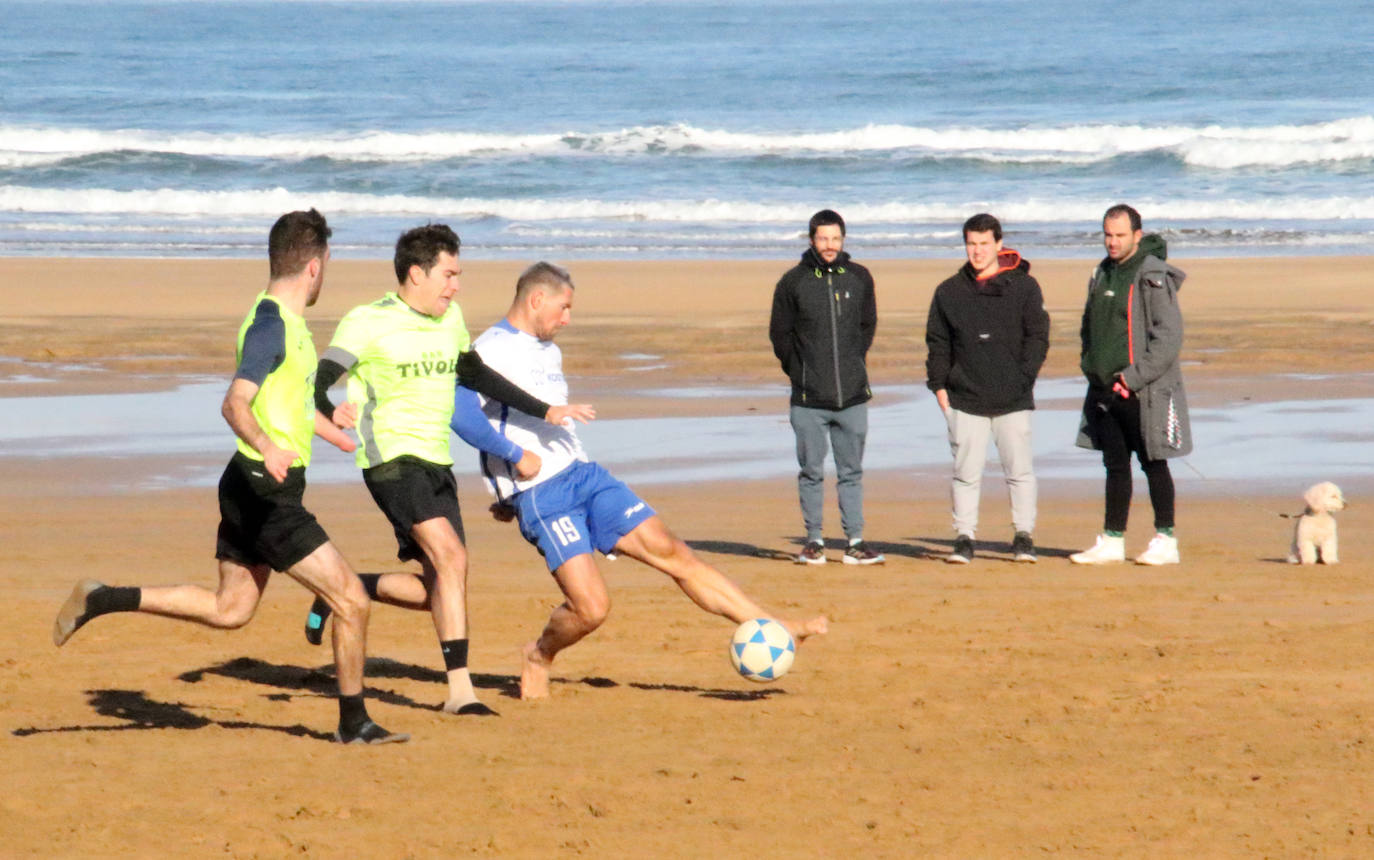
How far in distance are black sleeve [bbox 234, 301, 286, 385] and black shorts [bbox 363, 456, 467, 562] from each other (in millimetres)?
737

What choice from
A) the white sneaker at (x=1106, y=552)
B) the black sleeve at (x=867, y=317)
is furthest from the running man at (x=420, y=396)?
the white sneaker at (x=1106, y=552)

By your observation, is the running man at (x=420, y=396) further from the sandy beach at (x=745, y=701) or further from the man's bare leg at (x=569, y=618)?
the sandy beach at (x=745, y=701)

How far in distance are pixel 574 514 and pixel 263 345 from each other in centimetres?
149

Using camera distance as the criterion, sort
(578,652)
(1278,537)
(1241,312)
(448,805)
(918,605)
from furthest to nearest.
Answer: (1241,312)
(1278,537)
(918,605)
(578,652)
(448,805)

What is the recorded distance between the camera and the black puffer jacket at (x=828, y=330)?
9.26 metres

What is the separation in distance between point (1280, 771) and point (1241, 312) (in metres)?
14.9

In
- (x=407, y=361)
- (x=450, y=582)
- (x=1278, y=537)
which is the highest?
(x=407, y=361)

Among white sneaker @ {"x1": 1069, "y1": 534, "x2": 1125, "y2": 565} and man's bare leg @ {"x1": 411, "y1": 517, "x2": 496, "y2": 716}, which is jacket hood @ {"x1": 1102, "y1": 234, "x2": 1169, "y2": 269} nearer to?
white sneaker @ {"x1": 1069, "y1": 534, "x2": 1125, "y2": 565}

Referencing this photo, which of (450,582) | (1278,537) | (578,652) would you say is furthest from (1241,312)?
(450,582)

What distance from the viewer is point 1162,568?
8.98 m

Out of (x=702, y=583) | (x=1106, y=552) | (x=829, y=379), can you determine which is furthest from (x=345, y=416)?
(x=1106, y=552)

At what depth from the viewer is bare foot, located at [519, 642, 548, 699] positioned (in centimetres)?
654

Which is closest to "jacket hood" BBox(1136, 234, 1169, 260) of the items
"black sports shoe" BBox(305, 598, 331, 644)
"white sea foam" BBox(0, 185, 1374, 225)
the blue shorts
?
the blue shorts

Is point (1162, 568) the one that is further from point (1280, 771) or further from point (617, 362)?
point (617, 362)
